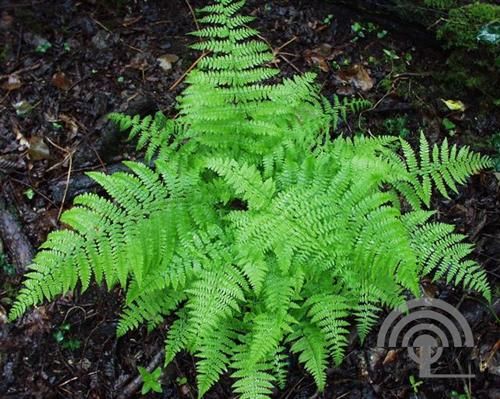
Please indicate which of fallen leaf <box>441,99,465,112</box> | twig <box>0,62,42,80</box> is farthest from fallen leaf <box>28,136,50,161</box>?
fallen leaf <box>441,99,465,112</box>

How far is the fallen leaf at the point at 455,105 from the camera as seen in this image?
17.4 feet

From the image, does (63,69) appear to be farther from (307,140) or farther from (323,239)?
(323,239)

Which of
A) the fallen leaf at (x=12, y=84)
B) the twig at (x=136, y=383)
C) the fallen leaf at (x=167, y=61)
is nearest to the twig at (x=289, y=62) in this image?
the fallen leaf at (x=167, y=61)

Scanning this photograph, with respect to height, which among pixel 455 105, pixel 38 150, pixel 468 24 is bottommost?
pixel 38 150

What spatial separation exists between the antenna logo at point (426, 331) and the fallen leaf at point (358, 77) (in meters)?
2.32

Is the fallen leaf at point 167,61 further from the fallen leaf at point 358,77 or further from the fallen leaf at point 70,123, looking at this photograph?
the fallen leaf at point 358,77

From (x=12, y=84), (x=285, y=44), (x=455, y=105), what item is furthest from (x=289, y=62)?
(x=12, y=84)

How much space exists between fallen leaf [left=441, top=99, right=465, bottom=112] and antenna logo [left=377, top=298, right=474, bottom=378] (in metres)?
2.04

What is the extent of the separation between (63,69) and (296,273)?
11.5ft

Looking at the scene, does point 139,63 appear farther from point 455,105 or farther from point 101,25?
point 455,105

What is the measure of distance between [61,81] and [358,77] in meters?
3.15

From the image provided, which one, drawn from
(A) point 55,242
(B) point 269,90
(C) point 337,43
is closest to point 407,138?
(C) point 337,43

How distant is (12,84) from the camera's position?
209 inches

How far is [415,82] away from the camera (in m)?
5.50
